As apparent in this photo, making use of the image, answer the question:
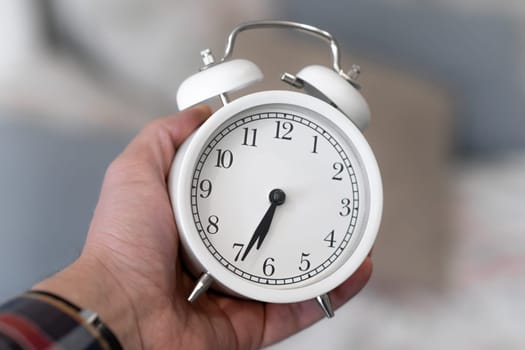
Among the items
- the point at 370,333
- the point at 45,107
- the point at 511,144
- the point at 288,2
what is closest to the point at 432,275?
the point at 370,333

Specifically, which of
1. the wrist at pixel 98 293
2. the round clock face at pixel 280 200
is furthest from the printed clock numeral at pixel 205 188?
the wrist at pixel 98 293

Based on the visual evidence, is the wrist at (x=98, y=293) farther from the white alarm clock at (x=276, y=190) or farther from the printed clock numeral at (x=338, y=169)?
the printed clock numeral at (x=338, y=169)

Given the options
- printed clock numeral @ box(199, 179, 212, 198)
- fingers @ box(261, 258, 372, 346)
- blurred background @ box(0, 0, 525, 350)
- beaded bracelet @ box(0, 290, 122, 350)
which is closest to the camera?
beaded bracelet @ box(0, 290, 122, 350)

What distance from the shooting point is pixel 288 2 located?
4.33 feet

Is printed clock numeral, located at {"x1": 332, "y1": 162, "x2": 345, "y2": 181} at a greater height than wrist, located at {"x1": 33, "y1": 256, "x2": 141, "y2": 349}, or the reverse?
printed clock numeral, located at {"x1": 332, "y1": 162, "x2": 345, "y2": 181}

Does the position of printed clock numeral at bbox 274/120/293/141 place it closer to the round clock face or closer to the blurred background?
the round clock face

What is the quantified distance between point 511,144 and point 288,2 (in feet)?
1.86

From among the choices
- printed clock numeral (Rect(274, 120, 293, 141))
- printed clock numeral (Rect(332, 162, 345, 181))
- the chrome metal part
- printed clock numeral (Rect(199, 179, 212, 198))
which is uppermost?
the chrome metal part

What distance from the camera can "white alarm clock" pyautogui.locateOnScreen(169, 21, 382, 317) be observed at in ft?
2.09

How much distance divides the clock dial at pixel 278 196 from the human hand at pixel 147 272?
0.05 m

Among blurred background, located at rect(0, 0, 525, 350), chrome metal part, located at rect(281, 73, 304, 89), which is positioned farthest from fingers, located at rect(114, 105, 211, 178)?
blurred background, located at rect(0, 0, 525, 350)

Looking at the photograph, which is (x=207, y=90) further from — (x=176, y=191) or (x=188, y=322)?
(x=188, y=322)

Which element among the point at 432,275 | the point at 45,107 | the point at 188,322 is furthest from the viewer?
the point at 432,275

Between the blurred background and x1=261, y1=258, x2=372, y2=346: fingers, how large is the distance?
0.95 feet
